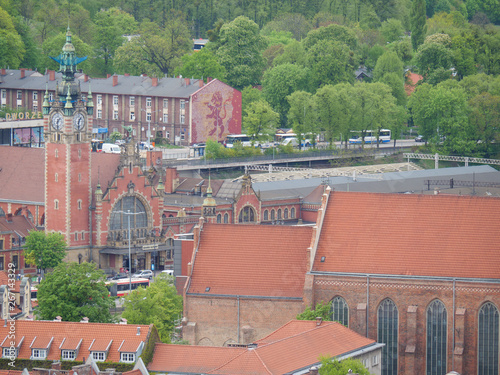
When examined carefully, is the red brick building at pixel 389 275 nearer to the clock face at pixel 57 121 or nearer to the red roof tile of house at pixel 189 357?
the red roof tile of house at pixel 189 357

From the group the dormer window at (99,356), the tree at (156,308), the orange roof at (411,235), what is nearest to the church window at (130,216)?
the tree at (156,308)

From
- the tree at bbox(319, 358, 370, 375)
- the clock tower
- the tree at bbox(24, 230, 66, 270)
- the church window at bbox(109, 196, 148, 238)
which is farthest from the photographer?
the church window at bbox(109, 196, 148, 238)

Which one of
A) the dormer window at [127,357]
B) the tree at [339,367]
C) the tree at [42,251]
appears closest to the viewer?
the tree at [339,367]

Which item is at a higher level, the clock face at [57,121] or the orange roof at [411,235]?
the clock face at [57,121]

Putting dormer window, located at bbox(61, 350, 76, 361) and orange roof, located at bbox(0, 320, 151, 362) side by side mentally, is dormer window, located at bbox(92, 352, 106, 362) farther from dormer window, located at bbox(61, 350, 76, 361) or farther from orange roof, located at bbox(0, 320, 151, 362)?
dormer window, located at bbox(61, 350, 76, 361)

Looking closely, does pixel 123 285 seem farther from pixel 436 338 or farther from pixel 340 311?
pixel 436 338

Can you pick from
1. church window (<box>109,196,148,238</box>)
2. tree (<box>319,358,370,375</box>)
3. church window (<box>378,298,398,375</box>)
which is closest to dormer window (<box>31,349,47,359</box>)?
tree (<box>319,358,370,375</box>)

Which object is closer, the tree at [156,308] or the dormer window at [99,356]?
the dormer window at [99,356]
